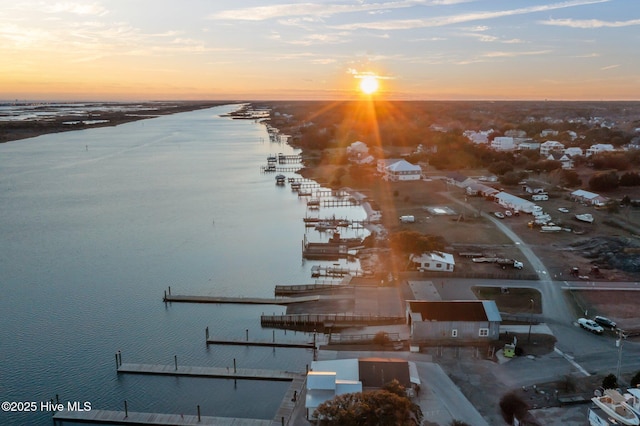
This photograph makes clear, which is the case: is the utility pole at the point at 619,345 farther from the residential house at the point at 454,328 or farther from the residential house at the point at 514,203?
the residential house at the point at 514,203

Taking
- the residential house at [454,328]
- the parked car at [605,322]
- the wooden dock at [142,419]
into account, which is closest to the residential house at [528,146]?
the parked car at [605,322]

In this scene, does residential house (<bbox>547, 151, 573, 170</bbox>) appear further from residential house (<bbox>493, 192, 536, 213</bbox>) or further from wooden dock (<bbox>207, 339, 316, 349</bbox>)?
wooden dock (<bbox>207, 339, 316, 349</bbox>)

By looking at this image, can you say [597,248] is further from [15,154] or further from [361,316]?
[15,154]

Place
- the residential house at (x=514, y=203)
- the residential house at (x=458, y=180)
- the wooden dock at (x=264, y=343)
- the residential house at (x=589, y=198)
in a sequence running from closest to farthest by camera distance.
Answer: the wooden dock at (x=264, y=343), the residential house at (x=514, y=203), the residential house at (x=589, y=198), the residential house at (x=458, y=180)

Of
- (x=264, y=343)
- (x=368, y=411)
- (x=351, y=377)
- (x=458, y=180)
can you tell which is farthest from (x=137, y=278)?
(x=458, y=180)

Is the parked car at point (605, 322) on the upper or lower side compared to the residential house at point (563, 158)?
lower

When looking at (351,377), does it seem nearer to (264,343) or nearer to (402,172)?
(264,343)
